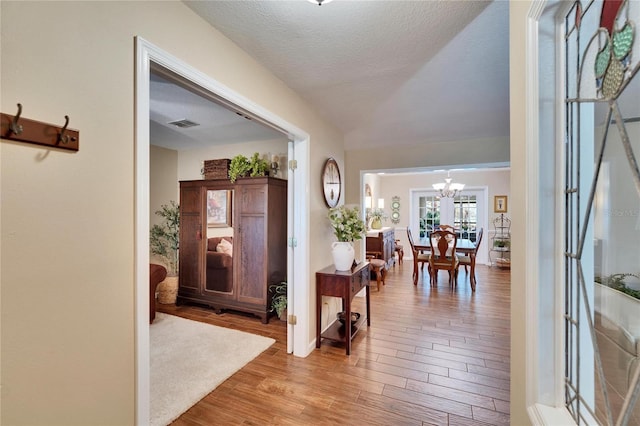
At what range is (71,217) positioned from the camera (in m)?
0.97

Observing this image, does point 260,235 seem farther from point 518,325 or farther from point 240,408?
point 518,325

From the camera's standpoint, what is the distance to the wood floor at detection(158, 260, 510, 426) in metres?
1.81

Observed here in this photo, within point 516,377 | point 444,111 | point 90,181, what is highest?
point 444,111

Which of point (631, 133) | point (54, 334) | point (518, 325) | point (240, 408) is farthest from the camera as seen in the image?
point (240, 408)

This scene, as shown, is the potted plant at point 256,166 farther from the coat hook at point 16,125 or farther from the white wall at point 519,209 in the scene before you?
the white wall at point 519,209

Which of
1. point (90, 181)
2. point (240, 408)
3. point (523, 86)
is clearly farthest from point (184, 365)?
point (523, 86)

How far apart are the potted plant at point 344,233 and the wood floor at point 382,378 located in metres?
0.86

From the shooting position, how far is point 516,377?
41.2 inches

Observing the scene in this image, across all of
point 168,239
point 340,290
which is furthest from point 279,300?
point 168,239

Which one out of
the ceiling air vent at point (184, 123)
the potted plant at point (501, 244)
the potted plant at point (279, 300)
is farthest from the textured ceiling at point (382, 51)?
the potted plant at point (501, 244)

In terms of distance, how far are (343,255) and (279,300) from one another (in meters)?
1.17

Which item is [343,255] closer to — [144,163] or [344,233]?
[344,233]

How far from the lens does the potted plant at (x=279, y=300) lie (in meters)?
3.33

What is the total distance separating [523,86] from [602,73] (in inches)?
11.3
